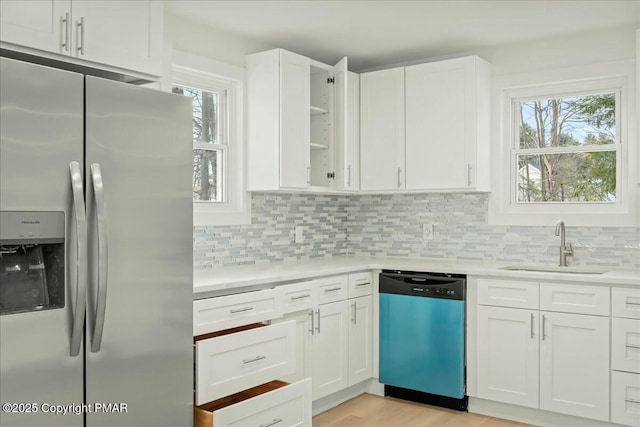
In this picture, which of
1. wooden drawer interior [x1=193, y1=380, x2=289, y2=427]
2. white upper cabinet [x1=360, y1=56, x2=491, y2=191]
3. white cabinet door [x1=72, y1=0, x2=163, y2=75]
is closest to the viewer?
white cabinet door [x1=72, y1=0, x2=163, y2=75]

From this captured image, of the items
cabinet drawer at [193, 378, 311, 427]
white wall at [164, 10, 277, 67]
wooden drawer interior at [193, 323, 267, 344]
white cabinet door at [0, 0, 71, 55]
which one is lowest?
cabinet drawer at [193, 378, 311, 427]

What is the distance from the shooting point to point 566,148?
399cm

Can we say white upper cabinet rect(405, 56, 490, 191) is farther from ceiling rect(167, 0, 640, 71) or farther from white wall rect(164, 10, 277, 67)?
white wall rect(164, 10, 277, 67)

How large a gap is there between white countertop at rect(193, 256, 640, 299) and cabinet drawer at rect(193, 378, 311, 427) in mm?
522

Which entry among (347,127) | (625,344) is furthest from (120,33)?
(625,344)

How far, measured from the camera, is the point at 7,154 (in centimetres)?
186

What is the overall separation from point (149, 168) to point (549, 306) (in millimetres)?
2366

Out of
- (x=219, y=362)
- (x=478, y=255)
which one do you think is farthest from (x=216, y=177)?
(x=478, y=255)

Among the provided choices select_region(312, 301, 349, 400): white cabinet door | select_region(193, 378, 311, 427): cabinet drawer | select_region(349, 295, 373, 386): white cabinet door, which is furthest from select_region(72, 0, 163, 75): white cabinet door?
select_region(349, 295, 373, 386): white cabinet door

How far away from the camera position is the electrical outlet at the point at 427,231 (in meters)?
4.42

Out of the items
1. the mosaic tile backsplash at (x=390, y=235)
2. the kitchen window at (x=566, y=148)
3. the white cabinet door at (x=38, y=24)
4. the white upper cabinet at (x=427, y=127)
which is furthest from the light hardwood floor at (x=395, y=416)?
the white cabinet door at (x=38, y=24)

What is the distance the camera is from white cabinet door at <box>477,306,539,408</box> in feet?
11.6

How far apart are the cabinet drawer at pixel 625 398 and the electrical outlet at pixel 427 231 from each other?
5.08ft

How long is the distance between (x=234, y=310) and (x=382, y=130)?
191cm
